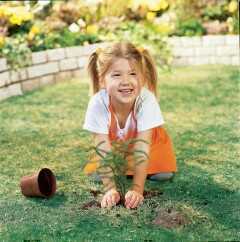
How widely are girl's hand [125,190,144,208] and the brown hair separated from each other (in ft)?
2.26

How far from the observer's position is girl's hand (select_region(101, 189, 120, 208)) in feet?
10.7

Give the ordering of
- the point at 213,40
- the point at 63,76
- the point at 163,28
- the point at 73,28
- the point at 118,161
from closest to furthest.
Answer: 1. the point at 118,161
2. the point at 63,76
3. the point at 73,28
4. the point at 163,28
5. the point at 213,40

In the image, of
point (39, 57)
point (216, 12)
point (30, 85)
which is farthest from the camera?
point (216, 12)

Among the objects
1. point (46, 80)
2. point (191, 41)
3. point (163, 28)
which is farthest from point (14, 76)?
point (191, 41)

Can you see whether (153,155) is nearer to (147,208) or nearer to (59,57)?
(147,208)

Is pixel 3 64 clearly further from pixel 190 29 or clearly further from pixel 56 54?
pixel 190 29

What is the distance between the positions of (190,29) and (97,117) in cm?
601

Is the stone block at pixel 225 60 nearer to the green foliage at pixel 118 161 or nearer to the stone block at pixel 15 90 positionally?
the stone block at pixel 15 90

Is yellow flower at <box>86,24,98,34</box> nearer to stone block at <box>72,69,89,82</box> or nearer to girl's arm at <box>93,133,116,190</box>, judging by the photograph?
stone block at <box>72,69,89,82</box>

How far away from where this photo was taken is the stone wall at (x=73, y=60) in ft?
22.6

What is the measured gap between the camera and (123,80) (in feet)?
11.2

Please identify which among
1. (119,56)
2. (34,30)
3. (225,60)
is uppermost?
(119,56)

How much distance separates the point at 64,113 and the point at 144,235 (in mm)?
3210

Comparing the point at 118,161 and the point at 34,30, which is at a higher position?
the point at 34,30
